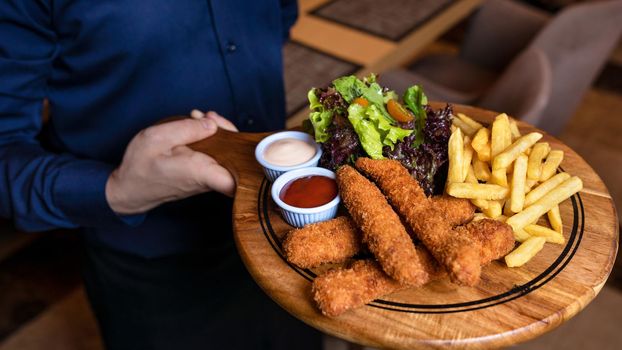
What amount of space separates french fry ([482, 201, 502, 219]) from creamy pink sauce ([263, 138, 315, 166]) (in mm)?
472

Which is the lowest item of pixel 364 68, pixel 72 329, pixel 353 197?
pixel 72 329

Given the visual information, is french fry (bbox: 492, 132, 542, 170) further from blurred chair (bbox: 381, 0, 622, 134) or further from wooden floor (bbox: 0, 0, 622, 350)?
wooden floor (bbox: 0, 0, 622, 350)

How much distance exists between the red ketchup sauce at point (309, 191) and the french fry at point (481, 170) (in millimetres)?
368

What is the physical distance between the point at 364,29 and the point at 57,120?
191 centimetres

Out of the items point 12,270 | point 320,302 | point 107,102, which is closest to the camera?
point 320,302

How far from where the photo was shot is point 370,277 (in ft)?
3.84

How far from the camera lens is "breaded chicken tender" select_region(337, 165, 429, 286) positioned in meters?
1.13

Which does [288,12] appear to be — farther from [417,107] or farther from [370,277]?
[370,277]

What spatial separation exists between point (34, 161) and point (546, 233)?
4.48ft

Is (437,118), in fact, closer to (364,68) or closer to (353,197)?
(353,197)

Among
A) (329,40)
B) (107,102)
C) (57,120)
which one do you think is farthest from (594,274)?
(329,40)

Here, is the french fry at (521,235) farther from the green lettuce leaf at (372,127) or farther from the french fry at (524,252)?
the green lettuce leaf at (372,127)

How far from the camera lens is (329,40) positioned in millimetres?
3059

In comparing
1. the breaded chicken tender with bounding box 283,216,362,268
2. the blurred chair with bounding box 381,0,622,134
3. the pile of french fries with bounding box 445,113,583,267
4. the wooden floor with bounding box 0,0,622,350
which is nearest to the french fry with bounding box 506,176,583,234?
the pile of french fries with bounding box 445,113,583,267
